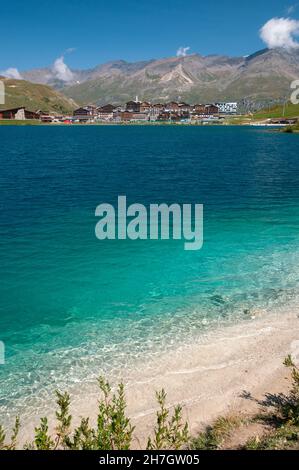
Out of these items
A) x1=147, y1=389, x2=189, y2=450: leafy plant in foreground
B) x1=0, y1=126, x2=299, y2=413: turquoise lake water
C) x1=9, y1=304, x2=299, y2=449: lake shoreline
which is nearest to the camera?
x1=147, y1=389, x2=189, y2=450: leafy plant in foreground

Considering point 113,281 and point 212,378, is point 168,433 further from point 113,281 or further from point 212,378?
point 113,281

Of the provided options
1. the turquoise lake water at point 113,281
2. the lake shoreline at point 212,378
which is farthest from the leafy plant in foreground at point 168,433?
the turquoise lake water at point 113,281

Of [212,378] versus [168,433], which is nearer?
[168,433]

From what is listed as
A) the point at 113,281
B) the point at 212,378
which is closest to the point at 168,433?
the point at 212,378

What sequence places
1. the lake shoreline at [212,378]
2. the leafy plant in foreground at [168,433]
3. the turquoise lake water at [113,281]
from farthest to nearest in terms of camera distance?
1. the turquoise lake water at [113,281]
2. the lake shoreline at [212,378]
3. the leafy plant in foreground at [168,433]

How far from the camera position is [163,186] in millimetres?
66688

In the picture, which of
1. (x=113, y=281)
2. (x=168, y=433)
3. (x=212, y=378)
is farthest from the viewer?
(x=113, y=281)

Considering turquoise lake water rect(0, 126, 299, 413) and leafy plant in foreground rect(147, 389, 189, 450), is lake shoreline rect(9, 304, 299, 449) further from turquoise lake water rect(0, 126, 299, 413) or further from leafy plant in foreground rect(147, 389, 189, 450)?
leafy plant in foreground rect(147, 389, 189, 450)

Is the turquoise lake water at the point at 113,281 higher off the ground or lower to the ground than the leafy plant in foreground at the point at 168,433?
higher

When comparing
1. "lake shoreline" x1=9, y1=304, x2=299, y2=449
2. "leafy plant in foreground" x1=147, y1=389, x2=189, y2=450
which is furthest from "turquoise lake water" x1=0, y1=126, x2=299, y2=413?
"leafy plant in foreground" x1=147, y1=389, x2=189, y2=450

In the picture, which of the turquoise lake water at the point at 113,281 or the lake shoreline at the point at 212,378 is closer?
the lake shoreline at the point at 212,378

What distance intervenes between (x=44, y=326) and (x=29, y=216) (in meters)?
24.7

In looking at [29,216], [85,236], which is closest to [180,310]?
[85,236]

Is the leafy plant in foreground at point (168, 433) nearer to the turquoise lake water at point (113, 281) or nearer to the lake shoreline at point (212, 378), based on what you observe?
the lake shoreline at point (212, 378)
